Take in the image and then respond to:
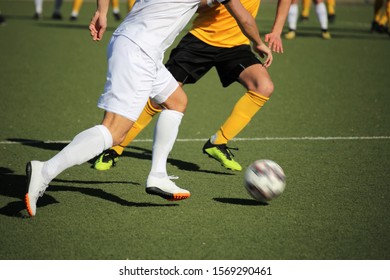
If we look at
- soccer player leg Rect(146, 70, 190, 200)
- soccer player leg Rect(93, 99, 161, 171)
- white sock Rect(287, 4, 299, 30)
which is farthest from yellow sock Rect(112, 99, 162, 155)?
white sock Rect(287, 4, 299, 30)

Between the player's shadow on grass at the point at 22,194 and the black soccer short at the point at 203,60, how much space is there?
1405mm

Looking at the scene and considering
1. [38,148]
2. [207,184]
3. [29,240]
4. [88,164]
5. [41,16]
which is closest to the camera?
[29,240]

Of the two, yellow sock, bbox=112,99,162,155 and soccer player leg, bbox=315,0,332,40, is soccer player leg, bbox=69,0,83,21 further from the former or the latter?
yellow sock, bbox=112,99,162,155

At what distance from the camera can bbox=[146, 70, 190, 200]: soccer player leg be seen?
17.1 ft

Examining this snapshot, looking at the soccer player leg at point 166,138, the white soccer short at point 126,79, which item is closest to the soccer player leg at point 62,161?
the white soccer short at point 126,79

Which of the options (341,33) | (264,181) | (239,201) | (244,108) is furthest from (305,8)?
(264,181)

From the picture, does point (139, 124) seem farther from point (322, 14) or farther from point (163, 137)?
point (322, 14)

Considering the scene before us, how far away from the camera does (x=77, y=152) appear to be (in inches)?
187

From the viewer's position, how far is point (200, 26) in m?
6.89

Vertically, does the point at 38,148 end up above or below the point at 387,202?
below

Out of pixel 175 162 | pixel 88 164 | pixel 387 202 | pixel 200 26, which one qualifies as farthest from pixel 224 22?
pixel 387 202

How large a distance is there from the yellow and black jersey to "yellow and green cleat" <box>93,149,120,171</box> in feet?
4.45

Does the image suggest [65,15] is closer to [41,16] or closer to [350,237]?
[41,16]

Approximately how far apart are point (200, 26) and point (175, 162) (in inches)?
51.3
